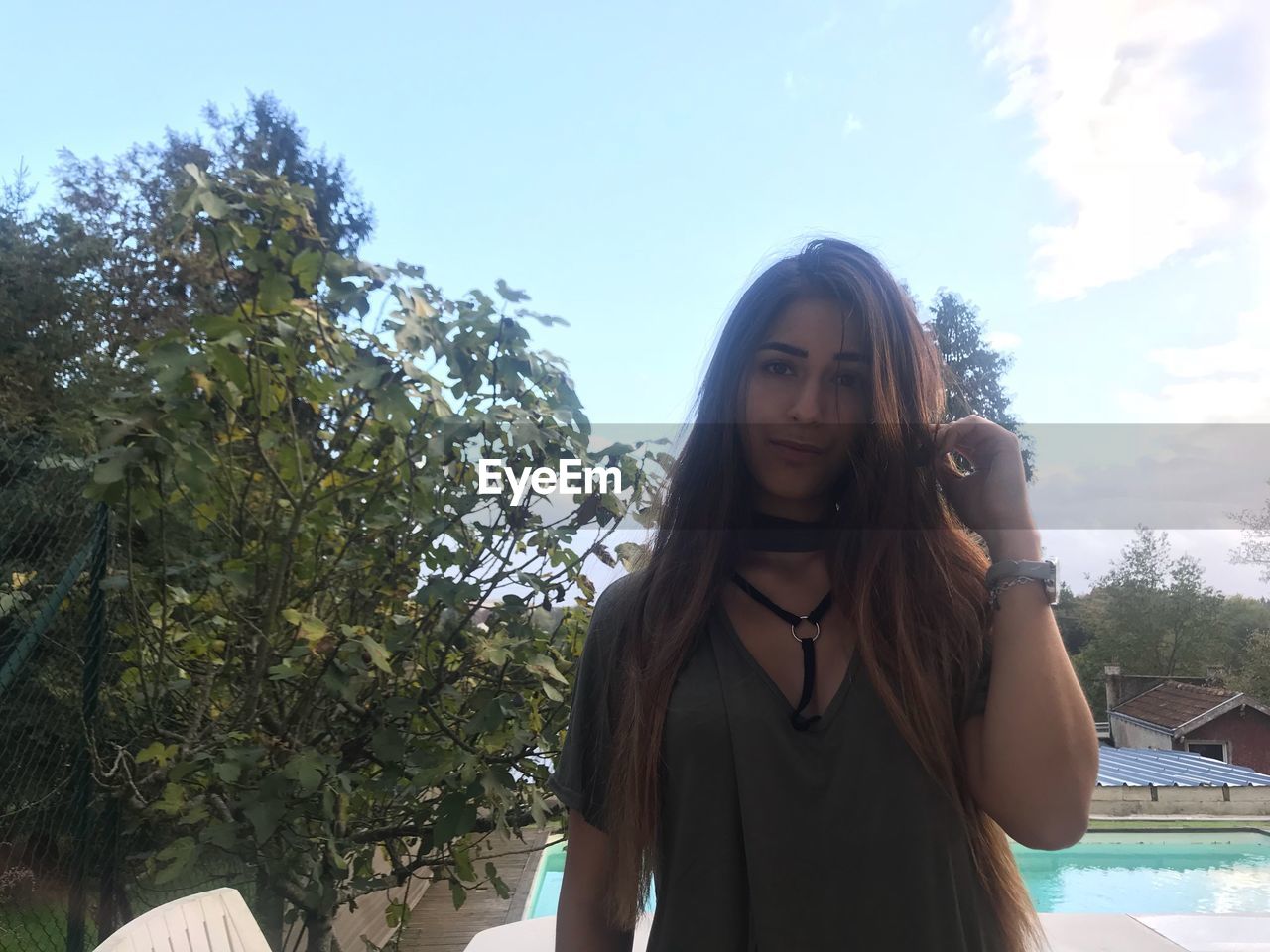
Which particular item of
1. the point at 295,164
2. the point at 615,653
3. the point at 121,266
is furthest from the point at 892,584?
the point at 295,164

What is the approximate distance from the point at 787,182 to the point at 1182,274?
202 cm

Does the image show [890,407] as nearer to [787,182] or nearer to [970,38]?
[787,182]

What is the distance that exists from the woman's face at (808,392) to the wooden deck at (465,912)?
3.77m

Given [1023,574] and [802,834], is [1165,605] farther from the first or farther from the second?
[802,834]

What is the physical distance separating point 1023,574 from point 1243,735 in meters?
3.58

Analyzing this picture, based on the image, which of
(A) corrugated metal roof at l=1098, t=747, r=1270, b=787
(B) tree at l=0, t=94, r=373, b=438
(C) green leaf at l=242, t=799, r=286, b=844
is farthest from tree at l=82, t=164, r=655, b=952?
(A) corrugated metal roof at l=1098, t=747, r=1270, b=787

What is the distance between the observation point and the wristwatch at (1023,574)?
2.78 ft

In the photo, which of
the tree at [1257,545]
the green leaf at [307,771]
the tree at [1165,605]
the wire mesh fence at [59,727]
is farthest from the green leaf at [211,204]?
the tree at [1257,545]

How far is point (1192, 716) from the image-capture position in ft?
11.5

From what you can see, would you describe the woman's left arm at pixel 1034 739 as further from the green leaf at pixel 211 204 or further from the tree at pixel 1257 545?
the tree at pixel 1257 545

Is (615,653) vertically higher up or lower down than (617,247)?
lower down

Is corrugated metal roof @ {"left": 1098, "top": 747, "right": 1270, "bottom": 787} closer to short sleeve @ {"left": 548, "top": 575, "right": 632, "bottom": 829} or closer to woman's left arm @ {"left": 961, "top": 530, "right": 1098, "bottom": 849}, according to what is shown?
woman's left arm @ {"left": 961, "top": 530, "right": 1098, "bottom": 849}

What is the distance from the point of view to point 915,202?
3.35 m

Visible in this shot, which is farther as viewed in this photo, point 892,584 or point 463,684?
point 463,684
